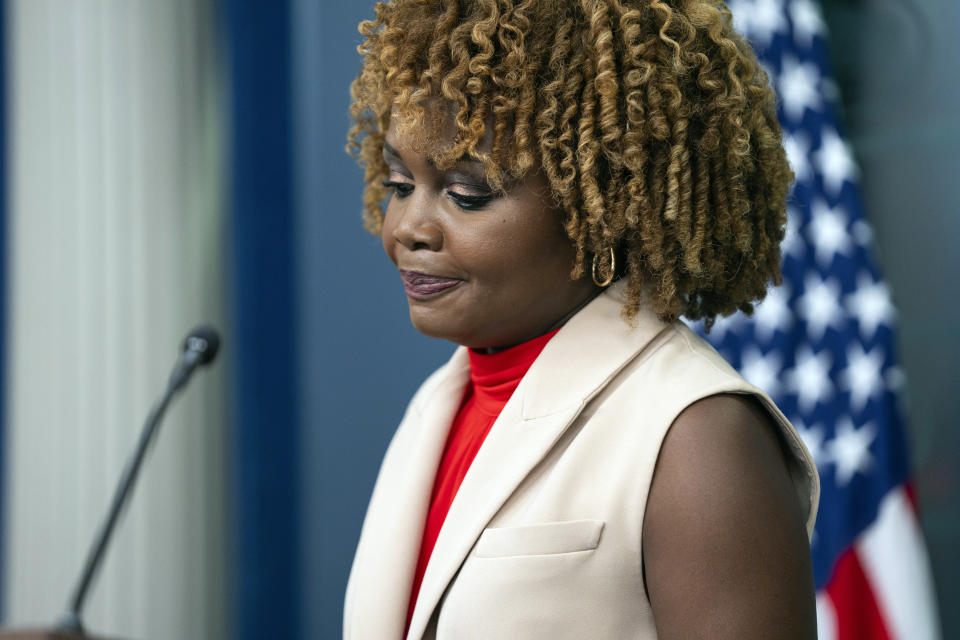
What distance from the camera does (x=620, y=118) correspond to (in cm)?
115

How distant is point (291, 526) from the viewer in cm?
298

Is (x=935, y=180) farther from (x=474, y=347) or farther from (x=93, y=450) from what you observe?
(x=93, y=450)

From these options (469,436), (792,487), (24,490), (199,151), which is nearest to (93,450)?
(24,490)

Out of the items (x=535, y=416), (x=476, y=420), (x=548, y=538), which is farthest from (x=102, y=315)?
(x=548, y=538)

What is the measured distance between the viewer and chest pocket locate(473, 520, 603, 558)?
109cm

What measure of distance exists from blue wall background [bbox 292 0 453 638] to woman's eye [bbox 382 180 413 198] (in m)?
1.51

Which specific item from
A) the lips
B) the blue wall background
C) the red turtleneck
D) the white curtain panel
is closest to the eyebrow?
the lips

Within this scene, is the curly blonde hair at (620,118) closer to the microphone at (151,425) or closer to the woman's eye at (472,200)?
the woman's eye at (472,200)

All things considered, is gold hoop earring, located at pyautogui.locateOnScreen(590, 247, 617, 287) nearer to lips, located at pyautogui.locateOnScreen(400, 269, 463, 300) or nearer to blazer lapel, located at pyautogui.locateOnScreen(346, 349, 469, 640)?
lips, located at pyautogui.locateOnScreen(400, 269, 463, 300)

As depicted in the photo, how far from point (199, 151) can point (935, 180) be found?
2.16m

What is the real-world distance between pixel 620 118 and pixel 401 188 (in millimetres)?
309

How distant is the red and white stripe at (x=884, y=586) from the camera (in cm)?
228

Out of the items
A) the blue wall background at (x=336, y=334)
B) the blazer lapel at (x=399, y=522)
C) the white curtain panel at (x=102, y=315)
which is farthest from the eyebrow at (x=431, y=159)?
the white curtain panel at (x=102, y=315)

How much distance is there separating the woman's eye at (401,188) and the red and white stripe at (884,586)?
1605 millimetres
